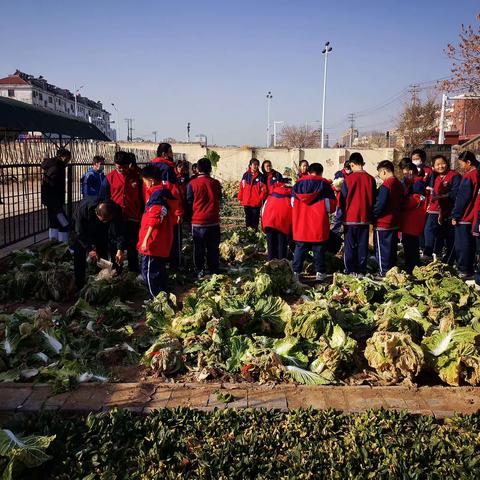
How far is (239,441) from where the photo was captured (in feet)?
10.6

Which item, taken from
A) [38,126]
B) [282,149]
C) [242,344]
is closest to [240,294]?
[242,344]

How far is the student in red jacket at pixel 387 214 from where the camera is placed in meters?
6.98

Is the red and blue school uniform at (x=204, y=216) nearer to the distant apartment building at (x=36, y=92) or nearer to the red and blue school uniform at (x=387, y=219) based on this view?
the red and blue school uniform at (x=387, y=219)

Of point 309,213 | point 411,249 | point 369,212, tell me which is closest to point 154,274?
point 309,213

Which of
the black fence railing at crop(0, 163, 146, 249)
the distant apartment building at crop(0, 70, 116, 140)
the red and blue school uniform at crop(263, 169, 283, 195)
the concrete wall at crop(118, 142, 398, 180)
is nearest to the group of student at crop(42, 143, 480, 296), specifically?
the black fence railing at crop(0, 163, 146, 249)

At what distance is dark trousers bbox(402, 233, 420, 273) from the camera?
757 centimetres

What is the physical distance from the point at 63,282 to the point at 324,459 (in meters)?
4.55

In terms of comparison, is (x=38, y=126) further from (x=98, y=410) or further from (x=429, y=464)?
(x=429, y=464)

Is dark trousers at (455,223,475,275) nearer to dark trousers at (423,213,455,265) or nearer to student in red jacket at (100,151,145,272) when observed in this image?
dark trousers at (423,213,455,265)

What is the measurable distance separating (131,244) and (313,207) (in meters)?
2.93

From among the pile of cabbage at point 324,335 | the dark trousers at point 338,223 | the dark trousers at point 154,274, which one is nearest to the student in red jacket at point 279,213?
the pile of cabbage at point 324,335

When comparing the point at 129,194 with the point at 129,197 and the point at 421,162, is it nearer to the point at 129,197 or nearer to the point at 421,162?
the point at 129,197

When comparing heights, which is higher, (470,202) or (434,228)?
(470,202)

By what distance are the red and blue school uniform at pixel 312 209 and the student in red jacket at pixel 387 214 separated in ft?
2.40
